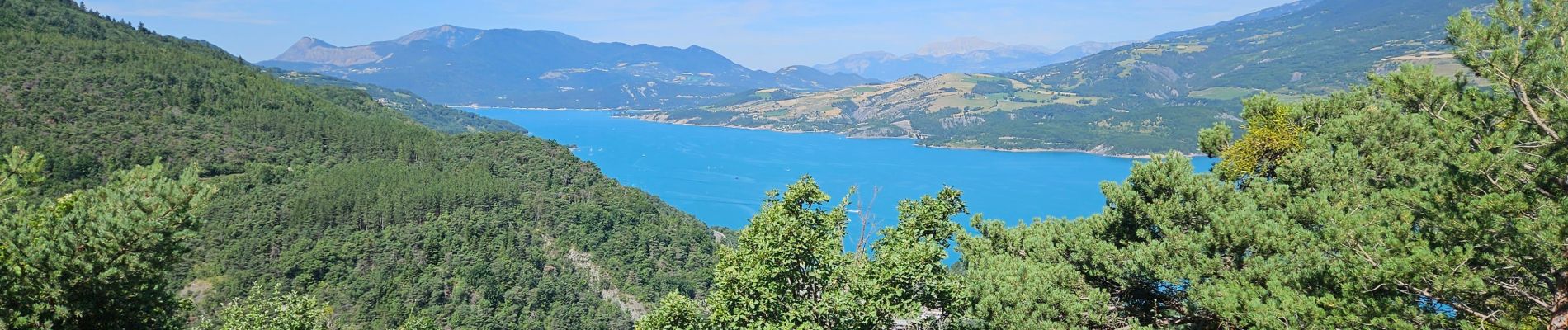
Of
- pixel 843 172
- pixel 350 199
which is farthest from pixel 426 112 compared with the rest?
pixel 350 199

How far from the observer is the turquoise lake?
80.9m

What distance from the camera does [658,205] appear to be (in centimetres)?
6769

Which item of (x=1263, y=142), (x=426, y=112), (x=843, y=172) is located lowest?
(x=843, y=172)

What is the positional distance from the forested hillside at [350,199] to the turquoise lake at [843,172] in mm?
18995

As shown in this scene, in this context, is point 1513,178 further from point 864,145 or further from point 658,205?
point 864,145

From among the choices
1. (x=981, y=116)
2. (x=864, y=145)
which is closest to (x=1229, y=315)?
(x=864, y=145)

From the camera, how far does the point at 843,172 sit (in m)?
107

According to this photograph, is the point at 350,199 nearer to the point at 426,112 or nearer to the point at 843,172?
the point at 843,172

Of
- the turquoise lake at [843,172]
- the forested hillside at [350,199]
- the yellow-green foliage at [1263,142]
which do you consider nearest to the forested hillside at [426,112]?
the turquoise lake at [843,172]

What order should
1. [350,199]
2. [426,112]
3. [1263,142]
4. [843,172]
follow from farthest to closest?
[426,112]
[843,172]
[350,199]
[1263,142]

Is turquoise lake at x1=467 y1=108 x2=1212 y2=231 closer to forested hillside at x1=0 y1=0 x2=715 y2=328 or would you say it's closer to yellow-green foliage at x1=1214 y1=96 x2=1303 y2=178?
forested hillside at x1=0 y1=0 x2=715 y2=328

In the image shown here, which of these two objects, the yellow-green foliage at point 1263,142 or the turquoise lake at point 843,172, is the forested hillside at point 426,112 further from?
the yellow-green foliage at point 1263,142

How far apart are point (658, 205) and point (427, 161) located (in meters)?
19.6

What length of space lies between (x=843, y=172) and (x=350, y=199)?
221 ft
